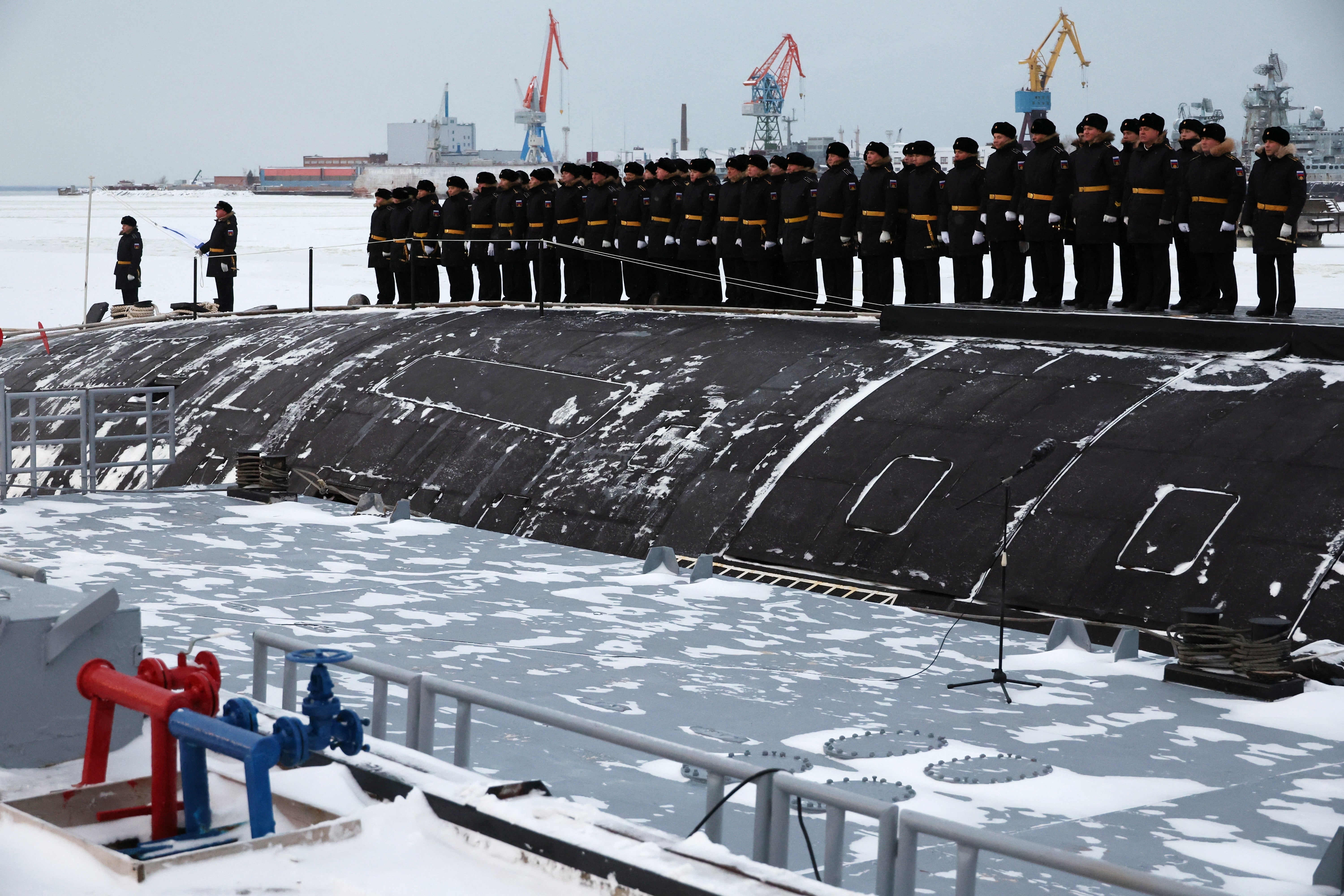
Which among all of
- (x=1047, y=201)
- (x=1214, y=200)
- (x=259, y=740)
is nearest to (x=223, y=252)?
(x=1047, y=201)

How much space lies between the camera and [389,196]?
24.5m

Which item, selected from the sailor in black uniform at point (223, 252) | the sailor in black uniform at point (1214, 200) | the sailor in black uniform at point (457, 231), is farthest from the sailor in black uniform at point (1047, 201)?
the sailor in black uniform at point (223, 252)

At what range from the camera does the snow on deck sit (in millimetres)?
6723

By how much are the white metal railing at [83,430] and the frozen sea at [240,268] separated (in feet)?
13.8

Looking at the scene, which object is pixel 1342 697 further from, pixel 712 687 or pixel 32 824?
pixel 32 824

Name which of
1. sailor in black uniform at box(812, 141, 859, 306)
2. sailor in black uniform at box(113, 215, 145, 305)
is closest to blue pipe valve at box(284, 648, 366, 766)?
sailor in black uniform at box(812, 141, 859, 306)

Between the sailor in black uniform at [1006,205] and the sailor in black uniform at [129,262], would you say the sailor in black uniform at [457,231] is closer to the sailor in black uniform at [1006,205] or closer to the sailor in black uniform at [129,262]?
the sailor in black uniform at [129,262]

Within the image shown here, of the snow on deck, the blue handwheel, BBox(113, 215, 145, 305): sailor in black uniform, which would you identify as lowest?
the snow on deck

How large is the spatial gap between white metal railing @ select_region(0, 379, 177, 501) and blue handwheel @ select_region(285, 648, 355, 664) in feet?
30.5

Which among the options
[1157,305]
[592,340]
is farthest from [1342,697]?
[592,340]

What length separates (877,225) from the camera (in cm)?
1716

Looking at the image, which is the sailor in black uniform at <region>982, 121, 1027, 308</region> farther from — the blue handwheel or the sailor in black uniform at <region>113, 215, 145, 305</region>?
the sailor in black uniform at <region>113, 215, 145, 305</region>

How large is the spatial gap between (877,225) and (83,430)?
8.81m

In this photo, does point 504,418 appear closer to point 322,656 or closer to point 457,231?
point 457,231
